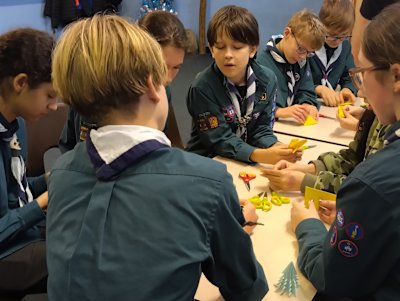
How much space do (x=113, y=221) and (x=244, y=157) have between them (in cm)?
99

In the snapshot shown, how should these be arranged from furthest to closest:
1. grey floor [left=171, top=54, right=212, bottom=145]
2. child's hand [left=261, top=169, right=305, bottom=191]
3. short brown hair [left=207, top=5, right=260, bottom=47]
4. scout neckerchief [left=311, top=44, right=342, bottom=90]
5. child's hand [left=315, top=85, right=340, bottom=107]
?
1. grey floor [left=171, top=54, right=212, bottom=145]
2. scout neckerchief [left=311, top=44, right=342, bottom=90]
3. child's hand [left=315, top=85, right=340, bottom=107]
4. short brown hair [left=207, top=5, right=260, bottom=47]
5. child's hand [left=261, top=169, right=305, bottom=191]

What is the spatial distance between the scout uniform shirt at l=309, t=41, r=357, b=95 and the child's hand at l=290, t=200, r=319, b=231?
154cm

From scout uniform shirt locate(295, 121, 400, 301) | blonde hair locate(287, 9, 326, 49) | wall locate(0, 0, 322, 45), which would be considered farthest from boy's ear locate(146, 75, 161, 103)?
wall locate(0, 0, 322, 45)

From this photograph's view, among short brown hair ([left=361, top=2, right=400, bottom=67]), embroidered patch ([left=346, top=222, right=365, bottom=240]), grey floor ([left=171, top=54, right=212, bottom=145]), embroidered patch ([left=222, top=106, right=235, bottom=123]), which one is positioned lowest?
grey floor ([left=171, top=54, right=212, bottom=145])

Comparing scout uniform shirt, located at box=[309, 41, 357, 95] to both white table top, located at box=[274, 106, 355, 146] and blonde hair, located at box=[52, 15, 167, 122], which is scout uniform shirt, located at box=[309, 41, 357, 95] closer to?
white table top, located at box=[274, 106, 355, 146]

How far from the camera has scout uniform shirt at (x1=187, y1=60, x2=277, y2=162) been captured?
1.79 meters

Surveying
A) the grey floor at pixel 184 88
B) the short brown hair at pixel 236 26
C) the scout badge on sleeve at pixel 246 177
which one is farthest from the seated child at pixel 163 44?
the grey floor at pixel 184 88

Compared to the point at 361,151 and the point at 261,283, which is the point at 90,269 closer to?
the point at 261,283

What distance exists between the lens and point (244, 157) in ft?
5.54

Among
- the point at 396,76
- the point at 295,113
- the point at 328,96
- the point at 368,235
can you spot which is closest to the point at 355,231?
the point at 368,235

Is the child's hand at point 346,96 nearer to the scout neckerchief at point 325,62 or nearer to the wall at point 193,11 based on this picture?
the scout neckerchief at point 325,62

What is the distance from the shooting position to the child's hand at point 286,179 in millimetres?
1445

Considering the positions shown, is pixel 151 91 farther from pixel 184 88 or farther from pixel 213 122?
pixel 184 88

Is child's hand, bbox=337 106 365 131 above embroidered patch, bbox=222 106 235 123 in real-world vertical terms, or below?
below
